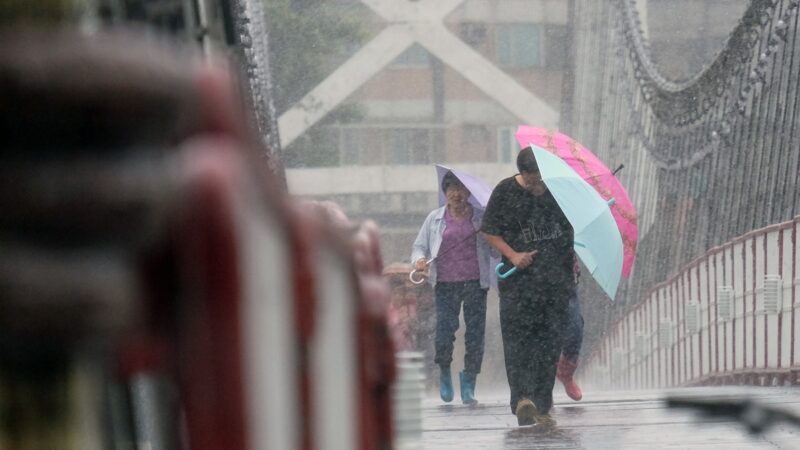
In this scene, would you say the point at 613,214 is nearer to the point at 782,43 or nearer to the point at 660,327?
the point at 782,43

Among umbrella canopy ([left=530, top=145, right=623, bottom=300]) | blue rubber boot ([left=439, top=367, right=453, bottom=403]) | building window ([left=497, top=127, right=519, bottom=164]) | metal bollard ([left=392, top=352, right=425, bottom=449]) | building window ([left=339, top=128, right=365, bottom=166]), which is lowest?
building window ([left=497, top=127, right=519, bottom=164])

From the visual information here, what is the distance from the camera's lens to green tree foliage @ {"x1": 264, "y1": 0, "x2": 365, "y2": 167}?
719 inches

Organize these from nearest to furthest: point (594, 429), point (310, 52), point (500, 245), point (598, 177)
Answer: point (500, 245) < point (594, 429) < point (598, 177) < point (310, 52)

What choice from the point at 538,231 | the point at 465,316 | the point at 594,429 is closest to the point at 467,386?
the point at 465,316

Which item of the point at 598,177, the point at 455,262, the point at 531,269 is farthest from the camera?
the point at 455,262

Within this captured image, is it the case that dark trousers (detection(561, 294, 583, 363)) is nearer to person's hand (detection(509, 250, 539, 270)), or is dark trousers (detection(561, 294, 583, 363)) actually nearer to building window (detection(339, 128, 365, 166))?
person's hand (detection(509, 250, 539, 270))

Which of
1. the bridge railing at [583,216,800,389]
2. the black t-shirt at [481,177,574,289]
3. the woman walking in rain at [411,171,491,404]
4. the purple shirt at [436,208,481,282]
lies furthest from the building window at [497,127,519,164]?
the black t-shirt at [481,177,574,289]

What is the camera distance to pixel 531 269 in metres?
5.99

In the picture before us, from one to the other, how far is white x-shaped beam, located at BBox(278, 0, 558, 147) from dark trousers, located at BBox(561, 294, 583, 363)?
11.1 m

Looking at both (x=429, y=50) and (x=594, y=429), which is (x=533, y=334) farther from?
(x=429, y=50)

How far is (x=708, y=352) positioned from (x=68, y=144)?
28.1 ft

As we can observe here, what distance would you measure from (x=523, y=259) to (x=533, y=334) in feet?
1.05

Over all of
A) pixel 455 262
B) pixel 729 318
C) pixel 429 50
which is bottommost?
pixel 729 318

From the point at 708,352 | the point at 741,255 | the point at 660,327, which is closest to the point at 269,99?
the point at 741,255
